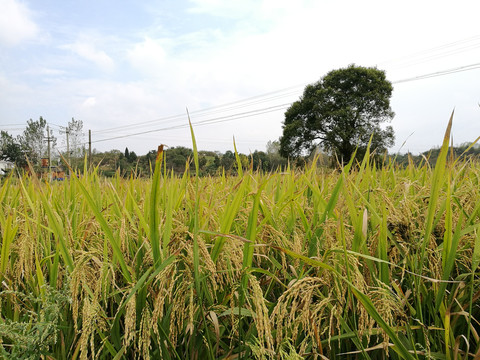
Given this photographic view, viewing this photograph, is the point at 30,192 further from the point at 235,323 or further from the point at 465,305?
the point at 465,305

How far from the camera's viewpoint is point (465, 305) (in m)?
1.02

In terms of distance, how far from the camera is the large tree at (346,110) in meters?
30.0

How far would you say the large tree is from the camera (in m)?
30.0

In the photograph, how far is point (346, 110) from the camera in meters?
29.5

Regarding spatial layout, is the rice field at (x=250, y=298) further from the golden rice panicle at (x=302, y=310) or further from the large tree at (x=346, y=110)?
the large tree at (x=346, y=110)

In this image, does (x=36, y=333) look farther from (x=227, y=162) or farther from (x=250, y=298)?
(x=227, y=162)

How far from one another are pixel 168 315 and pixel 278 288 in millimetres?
455

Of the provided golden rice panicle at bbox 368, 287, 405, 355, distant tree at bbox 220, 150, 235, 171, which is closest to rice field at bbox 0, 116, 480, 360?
golden rice panicle at bbox 368, 287, 405, 355

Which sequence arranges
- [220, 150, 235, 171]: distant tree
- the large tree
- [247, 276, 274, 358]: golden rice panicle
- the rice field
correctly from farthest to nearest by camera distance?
the large tree, [220, 150, 235, 171]: distant tree, the rice field, [247, 276, 274, 358]: golden rice panicle

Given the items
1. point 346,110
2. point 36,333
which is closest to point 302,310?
point 36,333

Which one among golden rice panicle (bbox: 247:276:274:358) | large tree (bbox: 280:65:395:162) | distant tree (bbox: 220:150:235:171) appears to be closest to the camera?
golden rice panicle (bbox: 247:276:274:358)

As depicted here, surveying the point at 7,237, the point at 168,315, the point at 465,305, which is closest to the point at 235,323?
the point at 168,315

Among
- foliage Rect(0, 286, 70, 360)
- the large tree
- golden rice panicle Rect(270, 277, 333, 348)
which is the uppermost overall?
the large tree

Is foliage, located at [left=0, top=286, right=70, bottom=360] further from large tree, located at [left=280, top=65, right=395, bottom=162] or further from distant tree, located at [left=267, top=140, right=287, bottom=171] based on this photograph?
large tree, located at [left=280, top=65, right=395, bottom=162]
